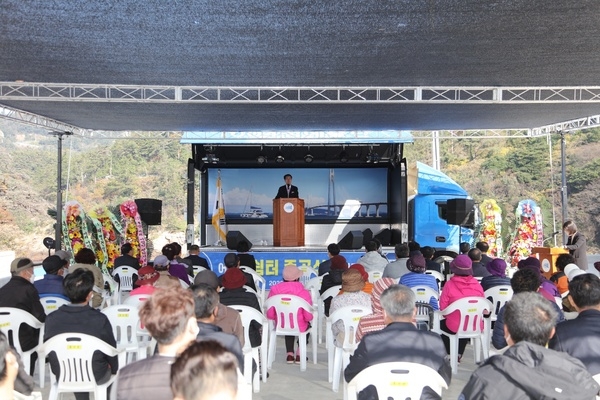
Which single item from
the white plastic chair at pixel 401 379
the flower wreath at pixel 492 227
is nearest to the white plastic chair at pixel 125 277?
the white plastic chair at pixel 401 379

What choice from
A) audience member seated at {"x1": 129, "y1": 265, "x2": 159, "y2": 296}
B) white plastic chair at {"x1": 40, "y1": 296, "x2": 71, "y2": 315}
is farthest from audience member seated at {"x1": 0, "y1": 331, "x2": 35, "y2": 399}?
white plastic chair at {"x1": 40, "y1": 296, "x2": 71, "y2": 315}

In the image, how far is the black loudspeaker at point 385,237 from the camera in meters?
14.3

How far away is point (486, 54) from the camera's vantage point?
734 centimetres

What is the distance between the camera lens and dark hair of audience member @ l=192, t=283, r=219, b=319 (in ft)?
12.0

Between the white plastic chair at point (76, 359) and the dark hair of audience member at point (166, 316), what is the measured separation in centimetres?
170

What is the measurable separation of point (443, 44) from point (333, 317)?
3150mm

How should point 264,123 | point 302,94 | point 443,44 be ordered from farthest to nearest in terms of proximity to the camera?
point 264,123 → point 302,94 → point 443,44

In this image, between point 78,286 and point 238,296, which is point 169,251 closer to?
point 238,296

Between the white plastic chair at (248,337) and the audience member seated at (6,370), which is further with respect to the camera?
the white plastic chair at (248,337)

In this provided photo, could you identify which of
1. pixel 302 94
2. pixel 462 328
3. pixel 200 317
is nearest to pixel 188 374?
pixel 200 317

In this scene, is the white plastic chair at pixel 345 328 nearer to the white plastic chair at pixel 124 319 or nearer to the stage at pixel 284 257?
the white plastic chair at pixel 124 319

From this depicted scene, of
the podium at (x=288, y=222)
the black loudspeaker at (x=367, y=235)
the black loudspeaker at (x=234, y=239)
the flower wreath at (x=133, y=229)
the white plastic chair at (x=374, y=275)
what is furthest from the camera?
the black loudspeaker at (x=367, y=235)

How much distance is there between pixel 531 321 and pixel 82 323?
267 centimetres

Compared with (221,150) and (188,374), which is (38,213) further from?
(188,374)
